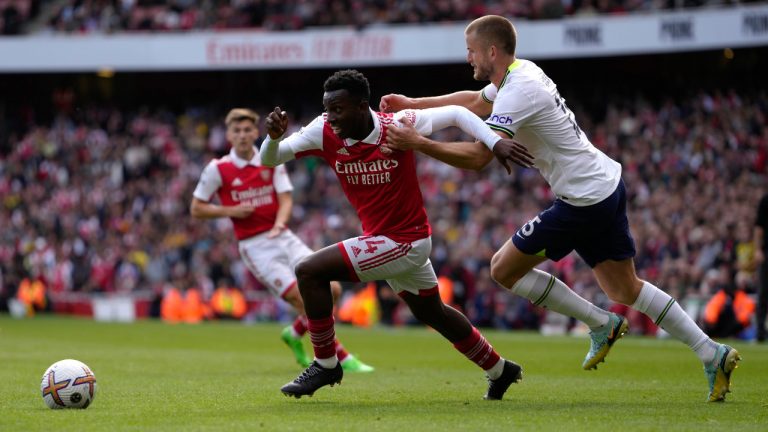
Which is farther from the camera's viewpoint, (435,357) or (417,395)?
(435,357)

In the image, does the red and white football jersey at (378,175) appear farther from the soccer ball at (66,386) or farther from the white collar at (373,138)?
A: the soccer ball at (66,386)

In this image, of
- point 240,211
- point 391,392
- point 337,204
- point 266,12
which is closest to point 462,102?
point 391,392

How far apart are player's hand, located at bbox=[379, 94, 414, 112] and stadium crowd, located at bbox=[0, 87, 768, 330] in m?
9.30

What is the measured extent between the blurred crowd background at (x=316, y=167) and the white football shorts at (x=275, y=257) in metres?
8.98

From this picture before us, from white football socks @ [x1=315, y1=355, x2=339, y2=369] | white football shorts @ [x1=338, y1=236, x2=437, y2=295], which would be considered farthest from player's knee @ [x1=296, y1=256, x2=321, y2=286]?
white football socks @ [x1=315, y1=355, x2=339, y2=369]

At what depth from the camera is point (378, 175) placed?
25.7 ft

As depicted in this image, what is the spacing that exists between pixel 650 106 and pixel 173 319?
12.7 meters

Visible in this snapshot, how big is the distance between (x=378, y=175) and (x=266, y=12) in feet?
85.3

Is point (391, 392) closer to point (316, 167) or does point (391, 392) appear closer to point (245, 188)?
point (245, 188)

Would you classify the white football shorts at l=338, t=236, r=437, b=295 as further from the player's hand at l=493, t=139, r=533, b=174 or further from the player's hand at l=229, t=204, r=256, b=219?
the player's hand at l=229, t=204, r=256, b=219

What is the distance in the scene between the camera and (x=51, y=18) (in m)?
35.7

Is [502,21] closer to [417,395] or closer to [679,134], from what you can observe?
[417,395]

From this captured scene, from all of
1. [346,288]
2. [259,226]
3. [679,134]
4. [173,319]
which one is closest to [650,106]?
[679,134]

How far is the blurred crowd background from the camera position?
73.0 feet
